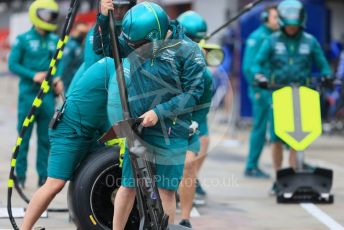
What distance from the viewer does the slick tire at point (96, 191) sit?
671 cm

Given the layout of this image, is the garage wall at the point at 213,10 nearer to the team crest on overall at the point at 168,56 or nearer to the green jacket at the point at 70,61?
the green jacket at the point at 70,61

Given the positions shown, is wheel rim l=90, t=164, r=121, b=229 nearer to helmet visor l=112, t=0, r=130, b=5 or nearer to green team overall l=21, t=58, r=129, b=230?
green team overall l=21, t=58, r=129, b=230

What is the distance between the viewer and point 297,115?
9.48 metres

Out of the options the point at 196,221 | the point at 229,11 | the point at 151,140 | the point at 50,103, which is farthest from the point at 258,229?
the point at 229,11

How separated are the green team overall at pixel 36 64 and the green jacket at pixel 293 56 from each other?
2290 millimetres

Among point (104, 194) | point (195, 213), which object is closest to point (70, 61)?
point (195, 213)

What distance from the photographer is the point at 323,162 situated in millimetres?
12805

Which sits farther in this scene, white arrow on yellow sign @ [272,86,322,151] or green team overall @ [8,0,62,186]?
green team overall @ [8,0,62,186]

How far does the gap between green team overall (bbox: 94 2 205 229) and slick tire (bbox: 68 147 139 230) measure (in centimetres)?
54

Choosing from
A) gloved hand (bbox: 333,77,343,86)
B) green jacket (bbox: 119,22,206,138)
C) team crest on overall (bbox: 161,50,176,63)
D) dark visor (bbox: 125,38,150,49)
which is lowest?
gloved hand (bbox: 333,77,343,86)

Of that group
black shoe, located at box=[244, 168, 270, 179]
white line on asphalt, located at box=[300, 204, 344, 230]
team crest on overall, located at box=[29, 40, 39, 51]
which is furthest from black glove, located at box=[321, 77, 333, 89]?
team crest on overall, located at box=[29, 40, 39, 51]

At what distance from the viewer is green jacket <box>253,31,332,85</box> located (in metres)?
9.93

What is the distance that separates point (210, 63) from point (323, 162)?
483 cm

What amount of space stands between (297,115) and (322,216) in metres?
1.34
